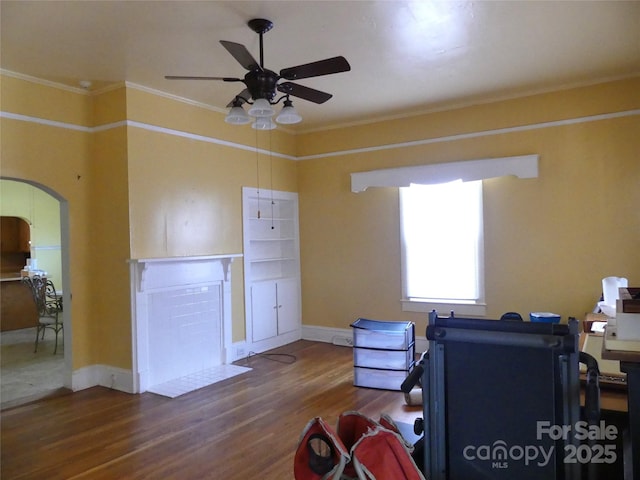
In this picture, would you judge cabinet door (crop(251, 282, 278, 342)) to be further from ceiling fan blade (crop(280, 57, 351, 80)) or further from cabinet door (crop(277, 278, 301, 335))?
ceiling fan blade (crop(280, 57, 351, 80))

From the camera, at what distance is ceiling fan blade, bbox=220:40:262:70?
97.3 inches

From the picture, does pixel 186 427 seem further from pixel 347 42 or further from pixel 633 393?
pixel 347 42

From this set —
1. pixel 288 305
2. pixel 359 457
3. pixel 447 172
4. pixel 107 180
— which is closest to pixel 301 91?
pixel 107 180

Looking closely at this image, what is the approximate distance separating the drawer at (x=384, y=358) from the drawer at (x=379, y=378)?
4cm

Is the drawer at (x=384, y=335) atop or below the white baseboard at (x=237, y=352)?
atop

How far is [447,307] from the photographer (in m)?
5.15

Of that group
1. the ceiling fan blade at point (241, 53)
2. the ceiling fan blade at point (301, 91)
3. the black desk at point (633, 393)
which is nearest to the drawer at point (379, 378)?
the ceiling fan blade at point (301, 91)

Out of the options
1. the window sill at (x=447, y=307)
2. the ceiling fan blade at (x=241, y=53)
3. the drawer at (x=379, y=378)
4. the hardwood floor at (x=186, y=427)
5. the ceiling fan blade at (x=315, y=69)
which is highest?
the ceiling fan blade at (x=241, y=53)

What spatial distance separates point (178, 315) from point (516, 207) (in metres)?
3.69

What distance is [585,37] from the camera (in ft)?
11.2

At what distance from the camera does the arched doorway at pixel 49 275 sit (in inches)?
166

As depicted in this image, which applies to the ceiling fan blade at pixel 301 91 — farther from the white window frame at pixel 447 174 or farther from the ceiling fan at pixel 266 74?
the white window frame at pixel 447 174

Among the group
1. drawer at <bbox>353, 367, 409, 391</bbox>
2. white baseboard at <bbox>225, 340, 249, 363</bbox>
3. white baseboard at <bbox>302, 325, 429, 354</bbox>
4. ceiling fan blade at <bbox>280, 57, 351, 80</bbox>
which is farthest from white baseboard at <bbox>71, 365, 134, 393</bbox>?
ceiling fan blade at <bbox>280, 57, 351, 80</bbox>

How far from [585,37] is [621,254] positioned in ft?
6.84
